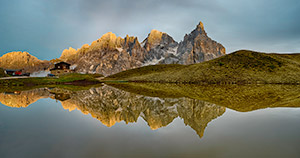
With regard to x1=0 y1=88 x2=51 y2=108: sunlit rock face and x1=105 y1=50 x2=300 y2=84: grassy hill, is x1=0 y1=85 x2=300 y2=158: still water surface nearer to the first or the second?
x1=0 y1=88 x2=51 y2=108: sunlit rock face

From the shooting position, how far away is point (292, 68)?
70.8 m

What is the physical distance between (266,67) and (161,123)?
8232cm

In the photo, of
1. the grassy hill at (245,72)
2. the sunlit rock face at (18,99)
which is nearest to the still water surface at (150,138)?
the sunlit rock face at (18,99)

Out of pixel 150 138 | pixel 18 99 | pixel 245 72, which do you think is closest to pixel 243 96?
pixel 150 138

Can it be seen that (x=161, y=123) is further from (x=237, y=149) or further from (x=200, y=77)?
(x=200, y=77)

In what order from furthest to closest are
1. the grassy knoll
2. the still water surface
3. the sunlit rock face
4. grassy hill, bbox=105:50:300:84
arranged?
grassy hill, bbox=105:50:300:84, the sunlit rock face, the grassy knoll, the still water surface

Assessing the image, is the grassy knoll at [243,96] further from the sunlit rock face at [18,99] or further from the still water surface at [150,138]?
the sunlit rock face at [18,99]

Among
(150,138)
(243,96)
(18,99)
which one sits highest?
(18,99)

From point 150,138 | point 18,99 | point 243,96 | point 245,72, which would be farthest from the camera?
point 245,72

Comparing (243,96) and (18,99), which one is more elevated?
(18,99)

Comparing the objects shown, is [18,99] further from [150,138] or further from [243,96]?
[243,96]

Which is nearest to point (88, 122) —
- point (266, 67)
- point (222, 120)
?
point (222, 120)

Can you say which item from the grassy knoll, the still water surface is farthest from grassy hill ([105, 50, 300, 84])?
the still water surface

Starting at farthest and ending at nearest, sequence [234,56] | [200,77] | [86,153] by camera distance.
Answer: [234,56] < [200,77] < [86,153]
